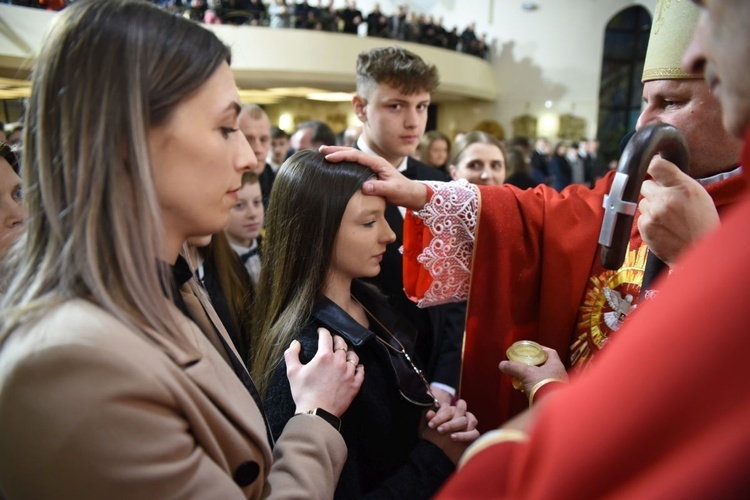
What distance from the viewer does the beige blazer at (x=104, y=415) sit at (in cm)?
71

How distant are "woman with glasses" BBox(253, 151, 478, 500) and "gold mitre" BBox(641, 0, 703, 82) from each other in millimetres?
934

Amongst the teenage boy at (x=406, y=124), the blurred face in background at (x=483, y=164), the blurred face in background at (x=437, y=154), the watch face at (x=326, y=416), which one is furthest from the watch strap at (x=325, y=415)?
the blurred face in background at (x=437, y=154)

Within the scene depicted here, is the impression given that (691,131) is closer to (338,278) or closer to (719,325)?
(338,278)

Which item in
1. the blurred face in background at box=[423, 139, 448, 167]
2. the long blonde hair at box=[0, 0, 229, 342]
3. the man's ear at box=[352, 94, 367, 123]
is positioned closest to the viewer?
the long blonde hair at box=[0, 0, 229, 342]

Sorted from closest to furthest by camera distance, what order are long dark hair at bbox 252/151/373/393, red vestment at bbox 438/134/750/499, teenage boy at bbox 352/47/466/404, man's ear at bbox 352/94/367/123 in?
red vestment at bbox 438/134/750/499 → long dark hair at bbox 252/151/373/393 → teenage boy at bbox 352/47/466/404 → man's ear at bbox 352/94/367/123

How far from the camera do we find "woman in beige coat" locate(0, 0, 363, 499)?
2.36ft


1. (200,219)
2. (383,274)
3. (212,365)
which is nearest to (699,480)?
(212,365)

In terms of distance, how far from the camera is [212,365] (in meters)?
0.93

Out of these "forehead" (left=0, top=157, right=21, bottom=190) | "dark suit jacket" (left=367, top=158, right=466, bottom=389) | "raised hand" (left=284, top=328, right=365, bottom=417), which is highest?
"forehead" (left=0, top=157, right=21, bottom=190)

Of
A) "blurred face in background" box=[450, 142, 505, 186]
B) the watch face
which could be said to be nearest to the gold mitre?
the watch face

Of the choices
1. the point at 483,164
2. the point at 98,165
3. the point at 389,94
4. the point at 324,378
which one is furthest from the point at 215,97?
the point at 483,164

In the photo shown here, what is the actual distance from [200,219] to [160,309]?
0.63 feet

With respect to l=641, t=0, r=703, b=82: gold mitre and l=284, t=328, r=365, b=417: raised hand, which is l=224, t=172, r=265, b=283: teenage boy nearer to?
l=284, t=328, r=365, b=417: raised hand

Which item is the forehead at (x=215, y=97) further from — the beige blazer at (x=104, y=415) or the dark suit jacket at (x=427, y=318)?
the dark suit jacket at (x=427, y=318)
